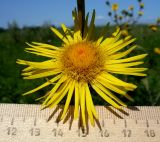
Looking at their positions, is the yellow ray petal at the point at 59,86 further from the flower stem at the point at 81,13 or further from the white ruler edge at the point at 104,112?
the flower stem at the point at 81,13

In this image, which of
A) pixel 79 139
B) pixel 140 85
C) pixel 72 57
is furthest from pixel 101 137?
pixel 140 85

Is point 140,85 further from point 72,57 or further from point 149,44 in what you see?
point 149,44

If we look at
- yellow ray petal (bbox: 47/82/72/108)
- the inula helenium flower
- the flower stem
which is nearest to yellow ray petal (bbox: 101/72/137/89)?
the inula helenium flower

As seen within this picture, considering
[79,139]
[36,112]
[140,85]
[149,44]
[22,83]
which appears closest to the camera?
[79,139]

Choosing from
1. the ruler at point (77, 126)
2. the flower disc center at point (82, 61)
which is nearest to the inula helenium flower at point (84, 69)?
the flower disc center at point (82, 61)

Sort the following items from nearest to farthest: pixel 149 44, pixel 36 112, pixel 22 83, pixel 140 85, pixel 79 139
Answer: pixel 79 139 → pixel 36 112 → pixel 140 85 → pixel 22 83 → pixel 149 44

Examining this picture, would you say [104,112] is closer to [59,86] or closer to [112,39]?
[59,86]

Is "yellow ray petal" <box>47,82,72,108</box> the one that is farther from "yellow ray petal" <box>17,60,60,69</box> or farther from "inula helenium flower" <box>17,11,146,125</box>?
"yellow ray petal" <box>17,60,60,69</box>
